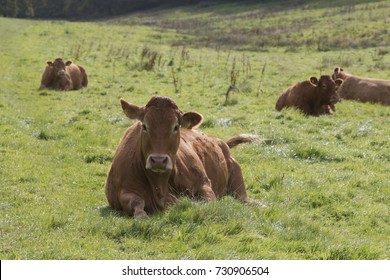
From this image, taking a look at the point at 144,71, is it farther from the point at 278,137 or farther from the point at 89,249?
the point at 89,249

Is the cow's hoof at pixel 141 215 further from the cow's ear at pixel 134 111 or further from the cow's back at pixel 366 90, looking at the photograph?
the cow's back at pixel 366 90

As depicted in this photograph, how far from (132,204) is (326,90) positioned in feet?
36.9

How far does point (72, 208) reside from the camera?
719 cm

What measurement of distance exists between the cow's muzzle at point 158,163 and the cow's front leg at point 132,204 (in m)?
0.54

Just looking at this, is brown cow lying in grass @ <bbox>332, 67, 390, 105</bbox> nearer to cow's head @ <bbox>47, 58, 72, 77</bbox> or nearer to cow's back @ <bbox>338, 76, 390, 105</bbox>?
cow's back @ <bbox>338, 76, 390, 105</bbox>

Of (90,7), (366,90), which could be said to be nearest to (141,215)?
(366,90)

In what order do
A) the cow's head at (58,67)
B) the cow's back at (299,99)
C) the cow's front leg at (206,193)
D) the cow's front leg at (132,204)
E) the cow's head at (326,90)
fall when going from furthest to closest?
the cow's head at (58,67) < the cow's back at (299,99) < the cow's head at (326,90) < the cow's front leg at (206,193) < the cow's front leg at (132,204)

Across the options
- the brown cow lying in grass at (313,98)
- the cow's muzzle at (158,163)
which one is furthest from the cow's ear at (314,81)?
the cow's muzzle at (158,163)

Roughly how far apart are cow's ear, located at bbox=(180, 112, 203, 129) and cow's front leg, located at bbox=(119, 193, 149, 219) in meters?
1.11

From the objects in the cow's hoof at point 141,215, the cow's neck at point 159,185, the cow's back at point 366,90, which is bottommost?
the cow's back at point 366,90

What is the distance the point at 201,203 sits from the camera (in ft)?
21.9

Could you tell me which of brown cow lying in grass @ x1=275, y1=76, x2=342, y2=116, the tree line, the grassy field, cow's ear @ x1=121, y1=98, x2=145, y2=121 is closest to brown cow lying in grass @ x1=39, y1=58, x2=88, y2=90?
the grassy field

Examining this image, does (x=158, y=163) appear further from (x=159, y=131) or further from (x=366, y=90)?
(x=366, y=90)

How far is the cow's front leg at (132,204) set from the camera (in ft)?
21.6
